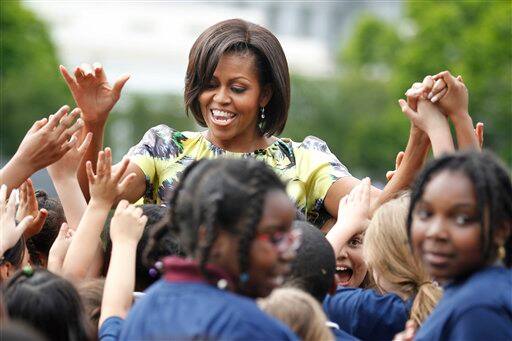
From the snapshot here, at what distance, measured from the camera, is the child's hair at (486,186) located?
4406mm

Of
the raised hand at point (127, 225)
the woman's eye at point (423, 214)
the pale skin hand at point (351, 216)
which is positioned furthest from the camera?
the pale skin hand at point (351, 216)

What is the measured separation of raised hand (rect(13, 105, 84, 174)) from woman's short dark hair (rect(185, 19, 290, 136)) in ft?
1.99

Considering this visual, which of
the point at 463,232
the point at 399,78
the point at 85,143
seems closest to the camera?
the point at 463,232

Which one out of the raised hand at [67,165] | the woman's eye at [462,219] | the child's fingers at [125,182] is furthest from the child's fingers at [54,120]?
the woman's eye at [462,219]

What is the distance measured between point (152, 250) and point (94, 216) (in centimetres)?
53

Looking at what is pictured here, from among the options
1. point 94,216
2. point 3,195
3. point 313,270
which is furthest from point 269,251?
point 3,195

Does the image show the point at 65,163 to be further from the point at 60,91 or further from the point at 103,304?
the point at 60,91

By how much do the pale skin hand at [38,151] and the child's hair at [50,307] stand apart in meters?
1.27

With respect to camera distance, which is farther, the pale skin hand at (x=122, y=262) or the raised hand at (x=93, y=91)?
the raised hand at (x=93, y=91)

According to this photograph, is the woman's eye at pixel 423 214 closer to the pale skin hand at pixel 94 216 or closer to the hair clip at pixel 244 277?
the hair clip at pixel 244 277

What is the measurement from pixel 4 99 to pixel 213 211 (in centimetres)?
4208

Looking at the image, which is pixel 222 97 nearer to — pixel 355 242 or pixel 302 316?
pixel 355 242

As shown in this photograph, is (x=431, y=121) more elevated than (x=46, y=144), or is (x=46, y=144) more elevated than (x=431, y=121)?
(x=431, y=121)

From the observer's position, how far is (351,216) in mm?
5820
